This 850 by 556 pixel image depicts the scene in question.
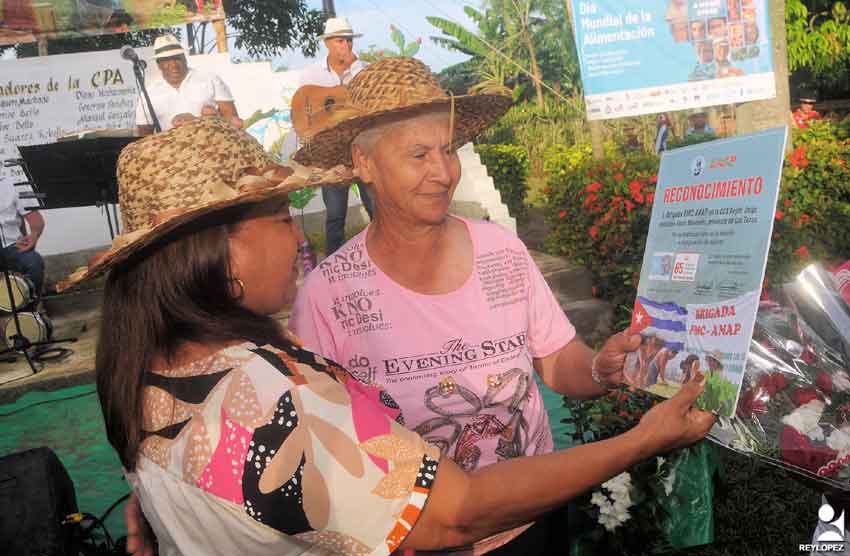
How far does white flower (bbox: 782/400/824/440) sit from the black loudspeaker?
2418mm

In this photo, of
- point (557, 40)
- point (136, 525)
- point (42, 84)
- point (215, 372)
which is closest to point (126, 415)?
point (215, 372)

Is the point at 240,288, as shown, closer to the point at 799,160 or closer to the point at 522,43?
the point at 799,160

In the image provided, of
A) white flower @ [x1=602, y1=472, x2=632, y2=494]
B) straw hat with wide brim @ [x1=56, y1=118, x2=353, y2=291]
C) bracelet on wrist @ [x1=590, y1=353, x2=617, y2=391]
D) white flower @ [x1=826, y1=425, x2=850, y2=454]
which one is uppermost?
straw hat with wide brim @ [x1=56, y1=118, x2=353, y2=291]

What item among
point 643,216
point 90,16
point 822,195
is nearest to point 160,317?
point 643,216

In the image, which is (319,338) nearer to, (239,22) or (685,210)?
(685,210)

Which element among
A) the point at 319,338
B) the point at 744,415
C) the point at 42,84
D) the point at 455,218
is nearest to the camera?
the point at 744,415

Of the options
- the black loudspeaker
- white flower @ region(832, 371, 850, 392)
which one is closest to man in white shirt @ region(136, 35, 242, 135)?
the black loudspeaker

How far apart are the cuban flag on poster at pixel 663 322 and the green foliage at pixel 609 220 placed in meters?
2.87

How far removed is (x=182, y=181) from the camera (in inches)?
55.9

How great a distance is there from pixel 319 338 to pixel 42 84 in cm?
898

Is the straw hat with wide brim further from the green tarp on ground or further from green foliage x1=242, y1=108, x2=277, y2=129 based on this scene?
green foliage x1=242, y1=108, x2=277, y2=129

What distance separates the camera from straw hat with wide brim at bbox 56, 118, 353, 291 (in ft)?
4.59

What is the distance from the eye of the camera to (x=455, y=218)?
2.35 m

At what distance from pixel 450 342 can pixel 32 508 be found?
5.62 feet
